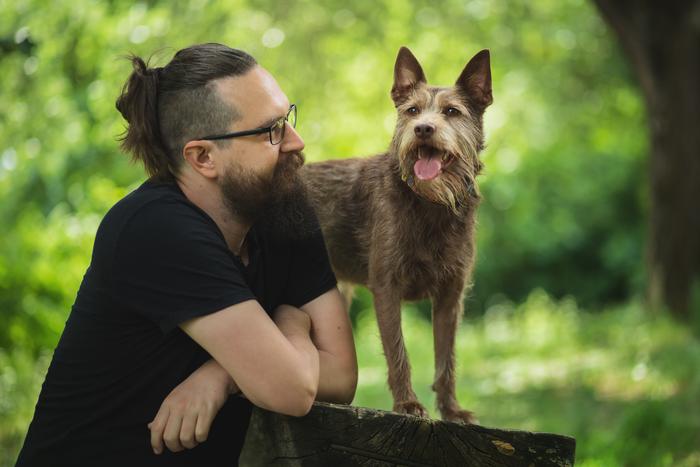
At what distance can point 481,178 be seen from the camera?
26.5 ft

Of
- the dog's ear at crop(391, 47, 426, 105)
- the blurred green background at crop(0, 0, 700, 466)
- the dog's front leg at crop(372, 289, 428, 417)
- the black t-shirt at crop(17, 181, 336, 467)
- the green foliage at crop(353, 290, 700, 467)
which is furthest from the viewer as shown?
the blurred green background at crop(0, 0, 700, 466)

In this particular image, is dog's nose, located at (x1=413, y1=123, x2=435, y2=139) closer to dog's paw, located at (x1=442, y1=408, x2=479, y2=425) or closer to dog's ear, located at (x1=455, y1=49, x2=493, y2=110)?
dog's ear, located at (x1=455, y1=49, x2=493, y2=110)

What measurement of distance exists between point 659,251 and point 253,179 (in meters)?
9.42

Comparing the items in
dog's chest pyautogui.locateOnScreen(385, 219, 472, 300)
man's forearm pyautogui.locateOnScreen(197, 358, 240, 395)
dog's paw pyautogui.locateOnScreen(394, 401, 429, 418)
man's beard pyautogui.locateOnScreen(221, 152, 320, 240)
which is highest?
dog's chest pyautogui.locateOnScreen(385, 219, 472, 300)

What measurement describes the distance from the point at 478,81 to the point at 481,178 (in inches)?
183

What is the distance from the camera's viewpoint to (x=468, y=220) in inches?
140

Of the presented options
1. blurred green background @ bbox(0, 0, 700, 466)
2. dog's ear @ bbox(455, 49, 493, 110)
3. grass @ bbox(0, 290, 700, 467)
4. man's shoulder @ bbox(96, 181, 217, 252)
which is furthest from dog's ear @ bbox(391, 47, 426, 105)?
grass @ bbox(0, 290, 700, 467)

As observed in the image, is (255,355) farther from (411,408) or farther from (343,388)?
(411,408)

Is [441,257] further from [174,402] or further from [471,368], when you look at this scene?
[471,368]

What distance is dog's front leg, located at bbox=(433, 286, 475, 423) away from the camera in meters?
3.56

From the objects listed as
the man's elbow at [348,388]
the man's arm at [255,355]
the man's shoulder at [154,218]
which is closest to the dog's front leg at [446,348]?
the man's elbow at [348,388]

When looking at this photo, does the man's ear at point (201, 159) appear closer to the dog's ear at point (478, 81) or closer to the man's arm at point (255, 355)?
the man's arm at point (255, 355)

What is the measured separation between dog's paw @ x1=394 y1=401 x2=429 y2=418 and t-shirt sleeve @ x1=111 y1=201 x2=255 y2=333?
3.11 feet

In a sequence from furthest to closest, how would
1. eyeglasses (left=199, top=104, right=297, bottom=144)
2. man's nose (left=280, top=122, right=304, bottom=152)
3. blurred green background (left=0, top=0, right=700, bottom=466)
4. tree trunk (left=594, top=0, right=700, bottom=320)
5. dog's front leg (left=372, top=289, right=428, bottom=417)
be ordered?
tree trunk (left=594, top=0, right=700, bottom=320), blurred green background (left=0, top=0, right=700, bottom=466), dog's front leg (left=372, top=289, right=428, bottom=417), man's nose (left=280, top=122, right=304, bottom=152), eyeglasses (left=199, top=104, right=297, bottom=144)
